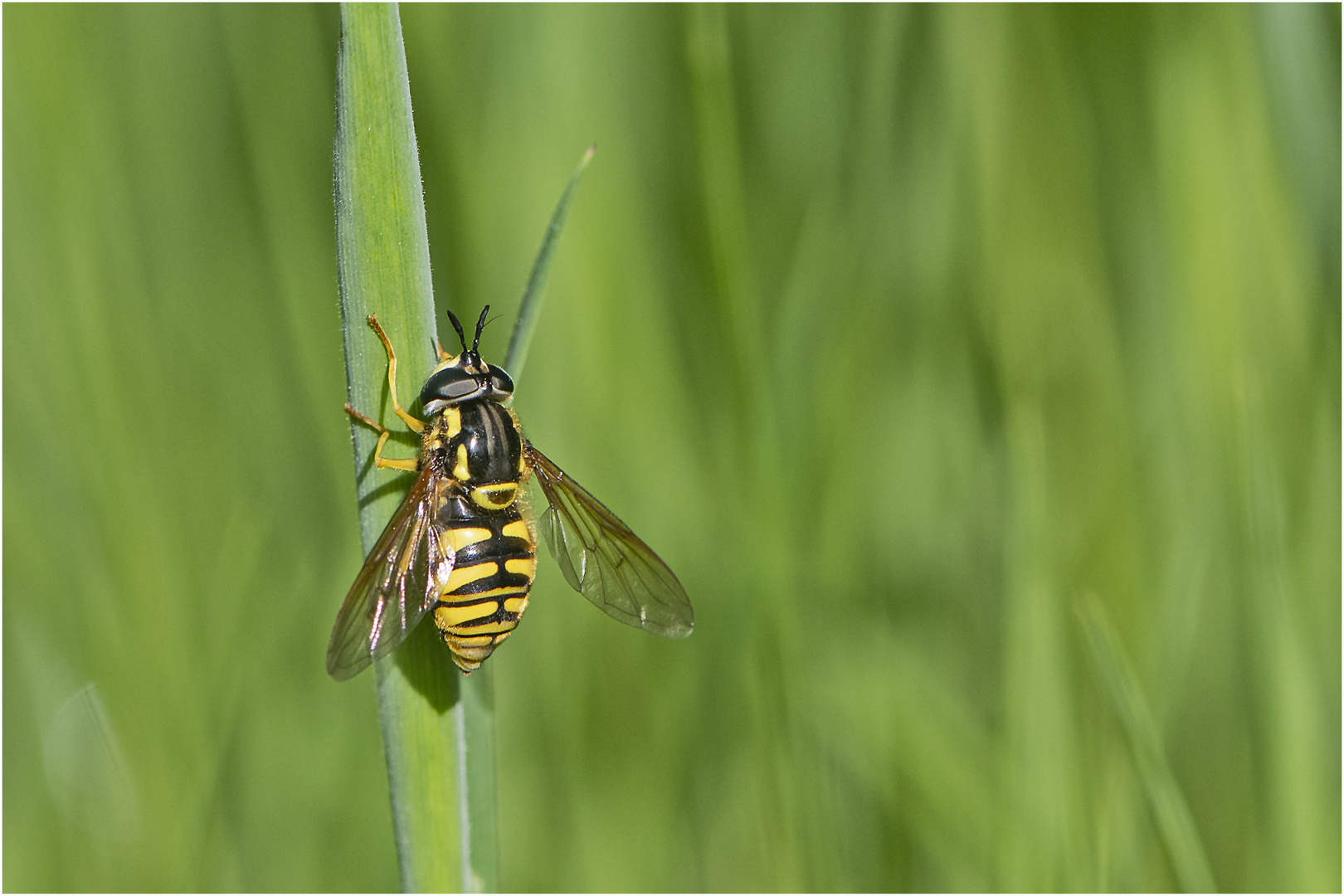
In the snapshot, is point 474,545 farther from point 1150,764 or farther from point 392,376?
point 1150,764

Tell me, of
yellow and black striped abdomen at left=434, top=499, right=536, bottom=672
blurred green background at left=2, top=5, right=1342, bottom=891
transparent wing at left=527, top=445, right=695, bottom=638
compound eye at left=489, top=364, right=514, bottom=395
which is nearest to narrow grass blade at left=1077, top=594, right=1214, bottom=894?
blurred green background at left=2, top=5, right=1342, bottom=891

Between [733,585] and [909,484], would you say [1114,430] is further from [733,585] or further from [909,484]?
[733,585]

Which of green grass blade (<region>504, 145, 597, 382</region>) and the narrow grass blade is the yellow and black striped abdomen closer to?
green grass blade (<region>504, 145, 597, 382</region>)

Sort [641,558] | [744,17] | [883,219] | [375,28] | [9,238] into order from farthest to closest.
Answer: [744,17], [883,219], [9,238], [641,558], [375,28]

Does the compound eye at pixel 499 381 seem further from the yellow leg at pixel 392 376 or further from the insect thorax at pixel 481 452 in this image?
the yellow leg at pixel 392 376

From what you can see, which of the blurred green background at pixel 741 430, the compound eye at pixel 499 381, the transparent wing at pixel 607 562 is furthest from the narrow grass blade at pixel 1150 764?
the compound eye at pixel 499 381

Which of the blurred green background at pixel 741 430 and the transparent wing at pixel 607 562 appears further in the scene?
the blurred green background at pixel 741 430

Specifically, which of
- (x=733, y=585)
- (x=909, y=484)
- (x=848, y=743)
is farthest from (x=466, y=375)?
(x=909, y=484)

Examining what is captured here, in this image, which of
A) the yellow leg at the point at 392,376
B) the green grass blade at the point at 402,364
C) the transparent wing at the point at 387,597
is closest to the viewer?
the green grass blade at the point at 402,364
